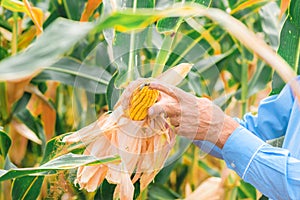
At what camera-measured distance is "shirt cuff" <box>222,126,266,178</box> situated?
101 cm

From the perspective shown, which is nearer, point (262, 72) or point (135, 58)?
point (135, 58)

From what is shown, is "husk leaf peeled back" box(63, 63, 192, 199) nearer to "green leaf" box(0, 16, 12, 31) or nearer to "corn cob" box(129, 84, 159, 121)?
"corn cob" box(129, 84, 159, 121)

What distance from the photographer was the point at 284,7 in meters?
1.44

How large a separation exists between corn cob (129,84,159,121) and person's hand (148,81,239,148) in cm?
1

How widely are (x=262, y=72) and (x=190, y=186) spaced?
1.15 feet

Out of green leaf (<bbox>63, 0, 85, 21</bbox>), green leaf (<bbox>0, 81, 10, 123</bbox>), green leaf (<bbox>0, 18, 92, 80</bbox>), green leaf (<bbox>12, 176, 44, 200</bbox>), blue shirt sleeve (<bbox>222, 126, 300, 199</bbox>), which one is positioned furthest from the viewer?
green leaf (<bbox>63, 0, 85, 21</bbox>)

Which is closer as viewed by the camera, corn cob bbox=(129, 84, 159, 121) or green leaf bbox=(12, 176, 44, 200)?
corn cob bbox=(129, 84, 159, 121)

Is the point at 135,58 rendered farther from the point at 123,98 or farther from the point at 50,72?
the point at 50,72

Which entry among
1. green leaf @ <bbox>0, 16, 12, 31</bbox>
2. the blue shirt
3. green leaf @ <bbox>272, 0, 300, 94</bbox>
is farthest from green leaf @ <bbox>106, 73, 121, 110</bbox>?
green leaf @ <bbox>0, 16, 12, 31</bbox>

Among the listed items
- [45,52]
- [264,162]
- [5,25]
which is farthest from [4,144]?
[45,52]

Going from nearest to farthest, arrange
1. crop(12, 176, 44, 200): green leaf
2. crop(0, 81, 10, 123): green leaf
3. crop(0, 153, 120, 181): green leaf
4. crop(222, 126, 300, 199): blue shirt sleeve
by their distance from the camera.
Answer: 1. crop(0, 153, 120, 181): green leaf
2. crop(222, 126, 300, 199): blue shirt sleeve
3. crop(12, 176, 44, 200): green leaf
4. crop(0, 81, 10, 123): green leaf

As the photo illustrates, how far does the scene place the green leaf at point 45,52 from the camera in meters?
0.57

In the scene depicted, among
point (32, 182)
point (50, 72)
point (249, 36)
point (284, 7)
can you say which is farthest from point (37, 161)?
point (249, 36)

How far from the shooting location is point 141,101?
91cm
